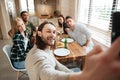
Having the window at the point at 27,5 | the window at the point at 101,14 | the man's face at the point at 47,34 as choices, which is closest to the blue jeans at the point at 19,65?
the man's face at the point at 47,34

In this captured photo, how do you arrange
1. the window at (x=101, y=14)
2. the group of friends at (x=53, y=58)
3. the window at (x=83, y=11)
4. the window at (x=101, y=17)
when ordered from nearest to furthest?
the group of friends at (x=53, y=58), the window at (x=101, y=17), the window at (x=101, y=14), the window at (x=83, y=11)

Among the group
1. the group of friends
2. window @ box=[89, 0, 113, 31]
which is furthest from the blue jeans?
window @ box=[89, 0, 113, 31]

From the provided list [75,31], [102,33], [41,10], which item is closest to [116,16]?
[75,31]

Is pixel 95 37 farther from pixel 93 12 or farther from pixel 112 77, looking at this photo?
pixel 112 77

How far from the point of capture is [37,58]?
2.90 feet

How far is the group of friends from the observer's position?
0.22 m

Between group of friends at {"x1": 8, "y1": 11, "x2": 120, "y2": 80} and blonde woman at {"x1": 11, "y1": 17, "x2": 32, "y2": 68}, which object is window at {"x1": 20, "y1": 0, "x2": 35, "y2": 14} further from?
blonde woman at {"x1": 11, "y1": 17, "x2": 32, "y2": 68}

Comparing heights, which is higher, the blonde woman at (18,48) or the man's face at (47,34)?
the man's face at (47,34)

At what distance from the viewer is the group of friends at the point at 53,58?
216 millimetres

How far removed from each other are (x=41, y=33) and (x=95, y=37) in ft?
5.86

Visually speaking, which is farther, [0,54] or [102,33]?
[0,54]

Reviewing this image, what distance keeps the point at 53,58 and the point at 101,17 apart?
1854 mm

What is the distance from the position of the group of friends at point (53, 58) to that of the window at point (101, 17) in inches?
16.0

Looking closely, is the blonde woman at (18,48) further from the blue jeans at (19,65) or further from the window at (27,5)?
the window at (27,5)
